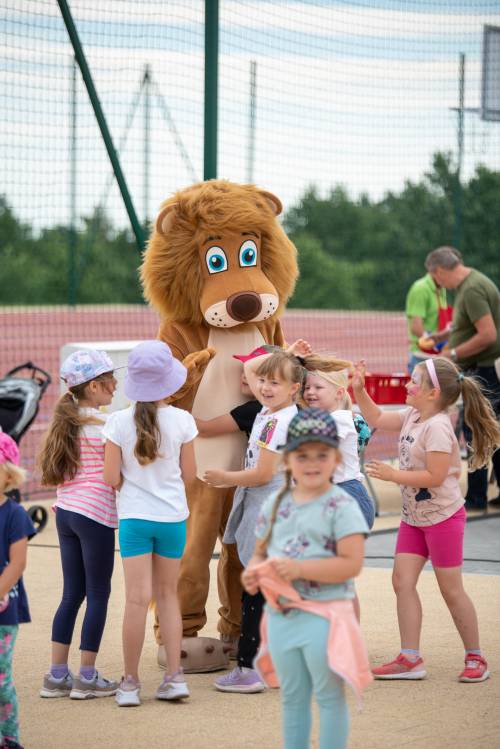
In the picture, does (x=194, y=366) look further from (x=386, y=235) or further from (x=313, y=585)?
(x=386, y=235)

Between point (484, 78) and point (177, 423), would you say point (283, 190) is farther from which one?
point (177, 423)

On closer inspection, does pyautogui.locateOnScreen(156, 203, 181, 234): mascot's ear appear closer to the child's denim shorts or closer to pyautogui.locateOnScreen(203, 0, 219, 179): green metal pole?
the child's denim shorts

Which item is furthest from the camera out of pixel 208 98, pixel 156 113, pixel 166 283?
pixel 156 113

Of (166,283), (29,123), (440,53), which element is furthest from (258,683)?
(440,53)

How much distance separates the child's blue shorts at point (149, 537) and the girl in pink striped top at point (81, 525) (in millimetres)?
161

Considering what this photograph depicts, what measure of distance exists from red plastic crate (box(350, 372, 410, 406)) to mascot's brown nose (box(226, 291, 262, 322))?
2.71 meters

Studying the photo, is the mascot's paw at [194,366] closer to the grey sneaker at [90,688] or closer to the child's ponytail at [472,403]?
the child's ponytail at [472,403]

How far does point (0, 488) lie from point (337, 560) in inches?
44.4

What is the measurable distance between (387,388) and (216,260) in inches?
109

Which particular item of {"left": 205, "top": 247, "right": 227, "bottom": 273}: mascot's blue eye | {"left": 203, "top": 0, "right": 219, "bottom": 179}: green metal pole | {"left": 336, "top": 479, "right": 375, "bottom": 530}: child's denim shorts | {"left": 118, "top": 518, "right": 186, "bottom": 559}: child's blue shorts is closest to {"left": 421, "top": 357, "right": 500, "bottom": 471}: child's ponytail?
{"left": 336, "top": 479, "right": 375, "bottom": 530}: child's denim shorts

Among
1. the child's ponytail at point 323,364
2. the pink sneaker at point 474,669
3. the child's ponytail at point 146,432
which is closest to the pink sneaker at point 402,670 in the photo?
the pink sneaker at point 474,669

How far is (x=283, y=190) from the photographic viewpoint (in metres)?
10.8

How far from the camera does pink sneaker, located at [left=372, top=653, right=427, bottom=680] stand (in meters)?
4.41

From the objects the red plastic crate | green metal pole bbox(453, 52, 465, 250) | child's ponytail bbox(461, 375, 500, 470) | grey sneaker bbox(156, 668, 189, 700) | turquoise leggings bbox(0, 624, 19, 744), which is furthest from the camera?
green metal pole bbox(453, 52, 465, 250)
